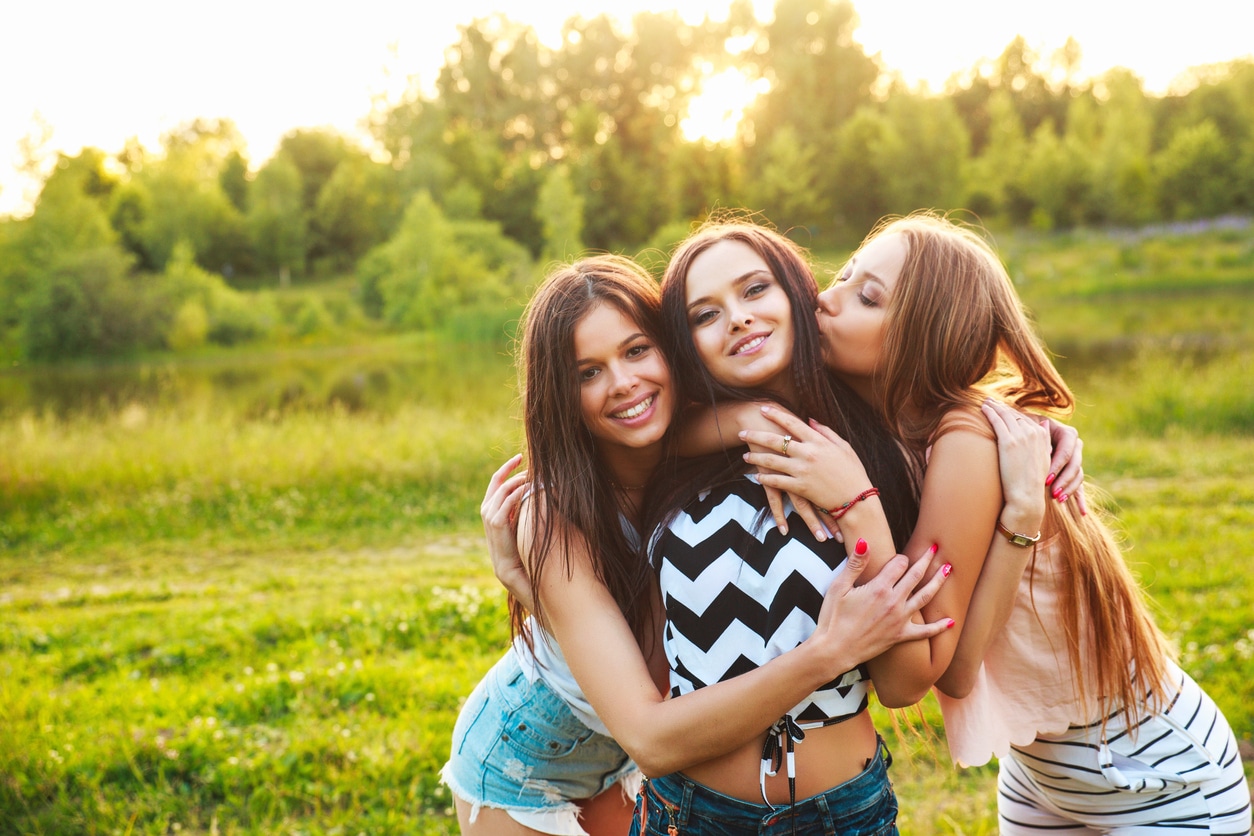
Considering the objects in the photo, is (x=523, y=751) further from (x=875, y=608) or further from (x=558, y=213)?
(x=558, y=213)

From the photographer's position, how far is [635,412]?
2242 millimetres

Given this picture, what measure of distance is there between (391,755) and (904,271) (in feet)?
10.3

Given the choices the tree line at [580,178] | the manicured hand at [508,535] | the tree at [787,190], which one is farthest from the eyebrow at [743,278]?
the tree at [787,190]

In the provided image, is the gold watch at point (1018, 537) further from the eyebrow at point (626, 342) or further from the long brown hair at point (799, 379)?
the eyebrow at point (626, 342)

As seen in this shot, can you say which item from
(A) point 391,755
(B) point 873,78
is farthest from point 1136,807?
(B) point 873,78

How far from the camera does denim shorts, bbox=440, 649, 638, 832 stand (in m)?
2.37

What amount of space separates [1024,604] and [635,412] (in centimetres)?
105

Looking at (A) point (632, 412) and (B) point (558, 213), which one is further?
(B) point (558, 213)

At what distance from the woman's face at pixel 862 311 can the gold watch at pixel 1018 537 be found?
0.55m

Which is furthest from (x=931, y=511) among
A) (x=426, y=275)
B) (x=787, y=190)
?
(x=787, y=190)

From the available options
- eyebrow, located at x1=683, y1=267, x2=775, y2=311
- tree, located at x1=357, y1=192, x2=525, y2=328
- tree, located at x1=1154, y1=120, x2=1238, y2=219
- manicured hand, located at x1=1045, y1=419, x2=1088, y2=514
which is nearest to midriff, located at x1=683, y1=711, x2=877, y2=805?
manicured hand, located at x1=1045, y1=419, x2=1088, y2=514

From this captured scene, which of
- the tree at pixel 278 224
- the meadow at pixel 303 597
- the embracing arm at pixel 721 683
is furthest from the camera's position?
the tree at pixel 278 224

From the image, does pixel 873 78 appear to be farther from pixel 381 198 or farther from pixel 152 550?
pixel 152 550

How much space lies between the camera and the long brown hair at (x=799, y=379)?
87.6 inches
